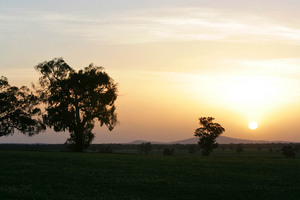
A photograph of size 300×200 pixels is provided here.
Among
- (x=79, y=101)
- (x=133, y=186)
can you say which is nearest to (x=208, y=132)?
(x=79, y=101)

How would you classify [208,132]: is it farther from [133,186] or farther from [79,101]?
[133,186]

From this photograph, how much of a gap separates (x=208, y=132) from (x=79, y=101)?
175 feet

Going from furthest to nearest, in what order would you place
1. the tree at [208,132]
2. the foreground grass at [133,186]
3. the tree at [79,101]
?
the tree at [208,132] < the tree at [79,101] < the foreground grass at [133,186]

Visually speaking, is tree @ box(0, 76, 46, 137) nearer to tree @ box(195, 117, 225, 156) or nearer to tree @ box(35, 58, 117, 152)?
tree @ box(35, 58, 117, 152)

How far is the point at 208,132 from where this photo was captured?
12781 cm

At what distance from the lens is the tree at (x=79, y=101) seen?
282ft

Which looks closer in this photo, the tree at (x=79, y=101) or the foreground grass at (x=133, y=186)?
the foreground grass at (x=133, y=186)

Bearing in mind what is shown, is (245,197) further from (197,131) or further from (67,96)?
(197,131)

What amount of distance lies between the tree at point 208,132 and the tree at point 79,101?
150 feet

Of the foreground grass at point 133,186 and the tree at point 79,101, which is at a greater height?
the tree at point 79,101

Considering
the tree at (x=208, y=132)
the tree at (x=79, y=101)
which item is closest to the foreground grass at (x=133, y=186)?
the tree at (x=79, y=101)

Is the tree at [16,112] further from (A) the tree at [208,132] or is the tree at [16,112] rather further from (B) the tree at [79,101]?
(A) the tree at [208,132]

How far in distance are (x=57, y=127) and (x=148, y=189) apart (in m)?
59.9

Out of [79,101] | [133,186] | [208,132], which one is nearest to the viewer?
[133,186]
